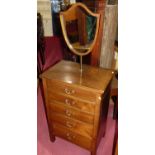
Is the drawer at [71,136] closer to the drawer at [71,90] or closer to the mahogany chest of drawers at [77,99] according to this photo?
the mahogany chest of drawers at [77,99]

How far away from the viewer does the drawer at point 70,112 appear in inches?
50.3

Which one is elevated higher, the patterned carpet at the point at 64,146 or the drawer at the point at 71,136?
the drawer at the point at 71,136

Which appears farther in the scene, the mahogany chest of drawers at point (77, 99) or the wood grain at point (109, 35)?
the wood grain at point (109, 35)

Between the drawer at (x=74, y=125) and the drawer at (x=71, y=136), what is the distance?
0.15 feet

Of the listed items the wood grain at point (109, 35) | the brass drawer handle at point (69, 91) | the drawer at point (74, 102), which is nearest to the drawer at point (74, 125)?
the drawer at point (74, 102)

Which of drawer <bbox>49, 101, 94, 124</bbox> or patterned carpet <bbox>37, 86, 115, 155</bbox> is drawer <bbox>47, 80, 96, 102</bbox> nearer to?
drawer <bbox>49, 101, 94, 124</bbox>

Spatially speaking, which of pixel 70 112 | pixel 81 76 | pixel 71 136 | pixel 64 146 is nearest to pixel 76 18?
pixel 81 76

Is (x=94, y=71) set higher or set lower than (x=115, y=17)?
lower

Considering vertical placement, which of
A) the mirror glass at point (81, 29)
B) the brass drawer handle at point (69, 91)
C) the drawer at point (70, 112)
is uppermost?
the mirror glass at point (81, 29)
